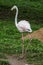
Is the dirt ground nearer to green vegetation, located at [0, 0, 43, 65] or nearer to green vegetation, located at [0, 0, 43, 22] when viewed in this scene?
green vegetation, located at [0, 0, 43, 65]

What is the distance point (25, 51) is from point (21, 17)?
25.7 ft

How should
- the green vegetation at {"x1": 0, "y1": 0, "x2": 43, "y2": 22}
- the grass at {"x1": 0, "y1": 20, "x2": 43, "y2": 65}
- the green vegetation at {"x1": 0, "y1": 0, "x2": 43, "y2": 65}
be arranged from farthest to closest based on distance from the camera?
the green vegetation at {"x1": 0, "y1": 0, "x2": 43, "y2": 22} → the green vegetation at {"x1": 0, "y1": 0, "x2": 43, "y2": 65} → the grass at {"x1": 0, "y1": 20, "x2": 43, "y2": 65}

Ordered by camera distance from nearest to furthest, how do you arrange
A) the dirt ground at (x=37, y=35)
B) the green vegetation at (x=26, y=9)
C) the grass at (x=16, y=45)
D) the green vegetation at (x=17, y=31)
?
the grass at (x=16, y=45) → the green vegetation at (x=17, y=31) → the dirt ground at (x=37, y=35) → the green vegetation at (x=26, y=9)

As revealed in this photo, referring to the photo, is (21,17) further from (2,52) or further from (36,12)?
(2,52)

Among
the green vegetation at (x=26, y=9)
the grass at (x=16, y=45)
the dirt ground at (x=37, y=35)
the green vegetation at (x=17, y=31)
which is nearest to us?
the grass at (x=16, y=45)

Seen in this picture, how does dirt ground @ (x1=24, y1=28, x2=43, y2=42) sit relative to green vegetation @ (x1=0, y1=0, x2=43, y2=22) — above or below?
above

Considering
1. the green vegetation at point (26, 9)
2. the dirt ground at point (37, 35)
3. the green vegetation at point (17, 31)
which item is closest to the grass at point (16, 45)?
the green vegetation at point (17, 31)

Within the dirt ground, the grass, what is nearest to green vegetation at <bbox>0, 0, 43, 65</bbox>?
the grass

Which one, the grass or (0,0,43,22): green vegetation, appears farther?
(0,0,43,22): green vegetation

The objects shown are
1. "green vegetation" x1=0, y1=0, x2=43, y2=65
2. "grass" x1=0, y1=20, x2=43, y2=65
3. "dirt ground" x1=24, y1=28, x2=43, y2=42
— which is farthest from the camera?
"dirt ground" x1=24, y1=28, x2=43, y2=42

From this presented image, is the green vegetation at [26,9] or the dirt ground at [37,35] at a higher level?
the dirt ground at [37,35]

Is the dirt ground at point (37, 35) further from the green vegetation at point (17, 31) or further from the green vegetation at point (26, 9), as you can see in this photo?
the green vegetation at point (26, 9)

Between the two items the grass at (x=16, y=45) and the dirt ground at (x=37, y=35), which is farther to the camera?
the dirt ground at (x=37, y=35)

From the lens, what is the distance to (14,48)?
1124 cm
